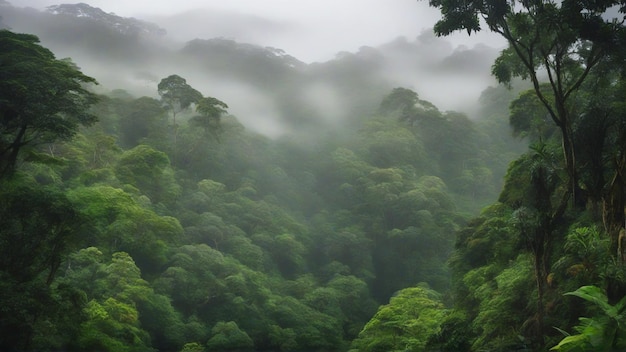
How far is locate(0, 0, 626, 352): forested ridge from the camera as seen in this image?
12.0 m

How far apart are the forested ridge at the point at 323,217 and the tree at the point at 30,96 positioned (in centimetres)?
6

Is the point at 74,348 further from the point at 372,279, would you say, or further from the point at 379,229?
the point at 379,229

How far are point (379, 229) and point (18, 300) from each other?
3223 cm

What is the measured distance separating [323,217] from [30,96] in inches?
1204

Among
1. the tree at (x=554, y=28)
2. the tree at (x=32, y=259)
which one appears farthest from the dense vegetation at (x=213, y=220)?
the tree at (x=554, y=28)

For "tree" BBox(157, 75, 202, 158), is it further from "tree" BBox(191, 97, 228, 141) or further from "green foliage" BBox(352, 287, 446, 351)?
"green foliage" BBox(352, 287, 446, 351)

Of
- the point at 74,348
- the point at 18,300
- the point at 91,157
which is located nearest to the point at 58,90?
the point at 18,300

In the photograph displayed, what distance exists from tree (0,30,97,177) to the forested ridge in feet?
0.21

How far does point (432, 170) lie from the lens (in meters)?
52.2

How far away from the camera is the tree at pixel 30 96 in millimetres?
14586

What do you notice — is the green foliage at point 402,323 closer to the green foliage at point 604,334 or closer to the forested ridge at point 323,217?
the forested ridge at point 323,217

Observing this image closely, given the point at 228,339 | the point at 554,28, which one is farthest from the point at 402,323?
the point at 554,28

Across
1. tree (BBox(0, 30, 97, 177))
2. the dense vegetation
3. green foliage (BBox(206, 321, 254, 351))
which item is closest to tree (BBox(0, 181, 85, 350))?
the dense vegetation

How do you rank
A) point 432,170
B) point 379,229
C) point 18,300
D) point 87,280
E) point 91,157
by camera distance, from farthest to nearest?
point 432,170
point 379,229
point 91,157
point 87,280
point 18,300
